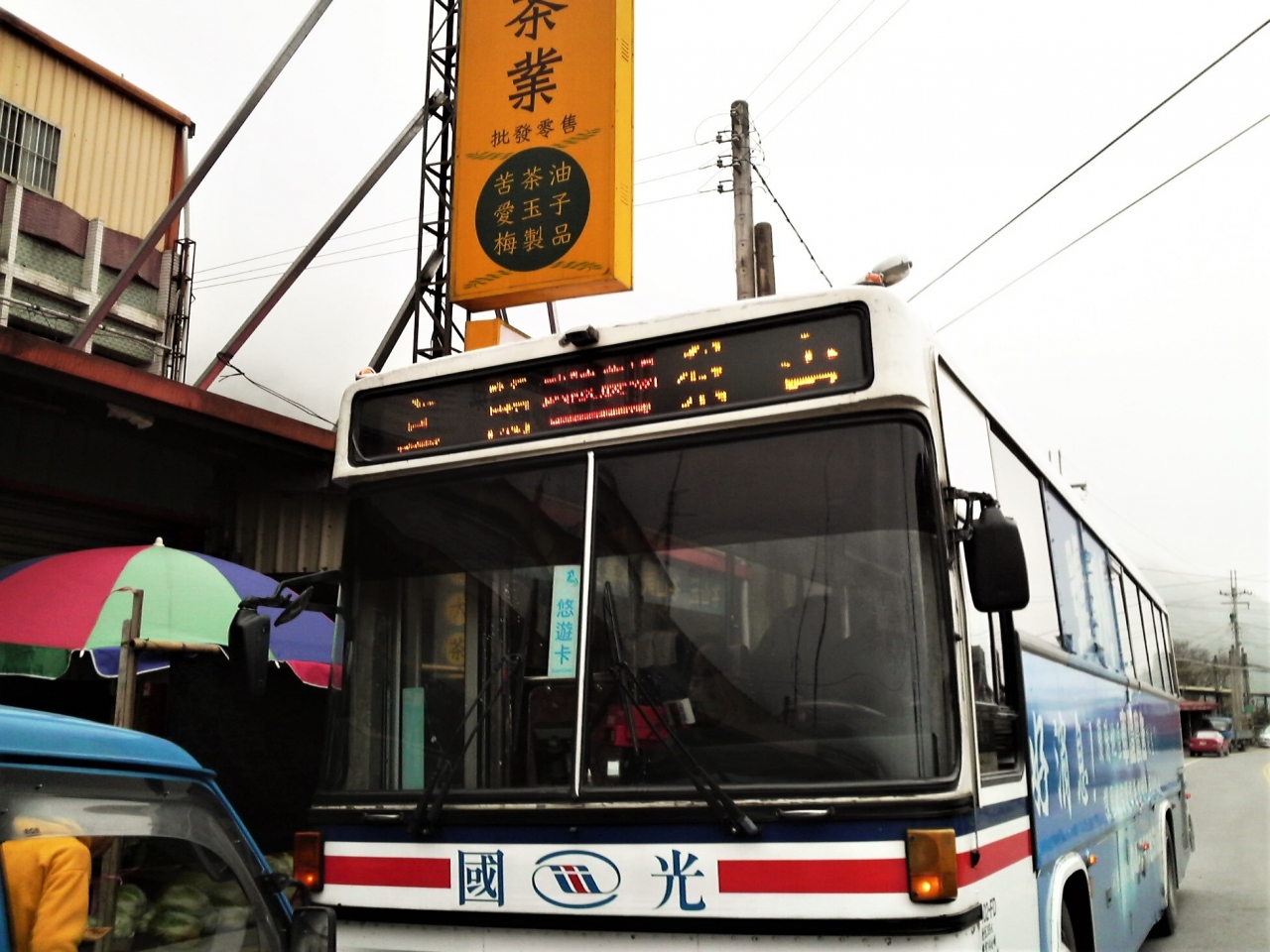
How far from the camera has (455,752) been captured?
4.05m

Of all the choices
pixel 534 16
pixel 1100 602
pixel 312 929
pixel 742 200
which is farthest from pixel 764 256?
pixel 312 929

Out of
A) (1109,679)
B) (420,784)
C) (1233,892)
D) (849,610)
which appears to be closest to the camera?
(849,610)

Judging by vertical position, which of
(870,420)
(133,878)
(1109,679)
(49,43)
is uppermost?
(49,43)

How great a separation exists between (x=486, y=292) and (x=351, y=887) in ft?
24.1

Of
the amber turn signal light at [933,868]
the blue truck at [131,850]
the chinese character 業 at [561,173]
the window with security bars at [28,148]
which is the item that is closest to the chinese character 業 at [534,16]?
the chinese character 業 at [561,173]

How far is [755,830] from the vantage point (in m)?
3.46

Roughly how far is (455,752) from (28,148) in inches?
531

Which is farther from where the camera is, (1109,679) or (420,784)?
(1109,679)

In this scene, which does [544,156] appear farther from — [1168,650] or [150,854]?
[150,854]

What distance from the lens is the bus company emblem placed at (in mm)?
3666

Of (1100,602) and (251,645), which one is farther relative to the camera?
(1100,602)

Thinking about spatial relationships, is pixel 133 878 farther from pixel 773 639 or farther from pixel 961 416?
pixel 961 416

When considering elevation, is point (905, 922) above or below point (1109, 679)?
below

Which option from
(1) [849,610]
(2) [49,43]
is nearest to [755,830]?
(1) [849,610]
